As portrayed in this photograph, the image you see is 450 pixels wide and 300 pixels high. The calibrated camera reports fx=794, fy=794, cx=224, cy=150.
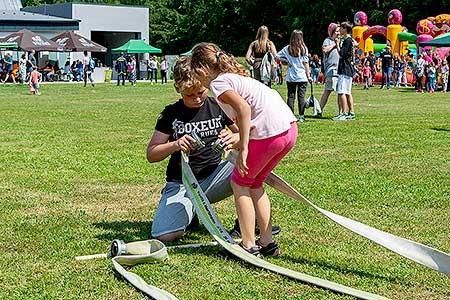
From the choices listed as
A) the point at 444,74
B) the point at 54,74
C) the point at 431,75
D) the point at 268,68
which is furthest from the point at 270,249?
the point at 54,74

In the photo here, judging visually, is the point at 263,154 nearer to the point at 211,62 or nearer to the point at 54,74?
the point at 211,62

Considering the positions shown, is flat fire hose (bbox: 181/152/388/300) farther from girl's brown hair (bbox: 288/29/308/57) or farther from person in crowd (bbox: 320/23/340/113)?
person in crowd (bbox: 320/23/340/113)

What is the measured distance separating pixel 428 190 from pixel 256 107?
10.4 ft

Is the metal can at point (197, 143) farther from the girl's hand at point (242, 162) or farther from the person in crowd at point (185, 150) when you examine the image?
the girl's hand at point (242, 162)

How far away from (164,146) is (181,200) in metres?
0.45

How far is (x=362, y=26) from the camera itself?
40375mm

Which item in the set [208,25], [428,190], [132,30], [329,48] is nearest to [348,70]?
[329,48]

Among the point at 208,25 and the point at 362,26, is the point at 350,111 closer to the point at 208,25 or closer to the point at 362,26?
the point at 362,26

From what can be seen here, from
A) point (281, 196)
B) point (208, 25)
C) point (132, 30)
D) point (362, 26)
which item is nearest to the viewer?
point (281, 196)

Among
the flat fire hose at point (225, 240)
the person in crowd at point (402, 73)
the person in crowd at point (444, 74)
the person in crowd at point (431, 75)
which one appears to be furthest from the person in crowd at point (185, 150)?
the person in crowd at point (402, 73)

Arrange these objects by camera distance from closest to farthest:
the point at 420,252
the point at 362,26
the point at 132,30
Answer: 1. the point at 420,252
2. the point at 362,26
3. the point at 132,30

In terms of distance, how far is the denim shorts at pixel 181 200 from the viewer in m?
5.75

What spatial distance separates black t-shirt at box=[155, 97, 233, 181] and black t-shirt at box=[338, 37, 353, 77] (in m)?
9.21

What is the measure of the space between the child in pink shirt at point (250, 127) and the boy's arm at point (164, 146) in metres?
0.44
